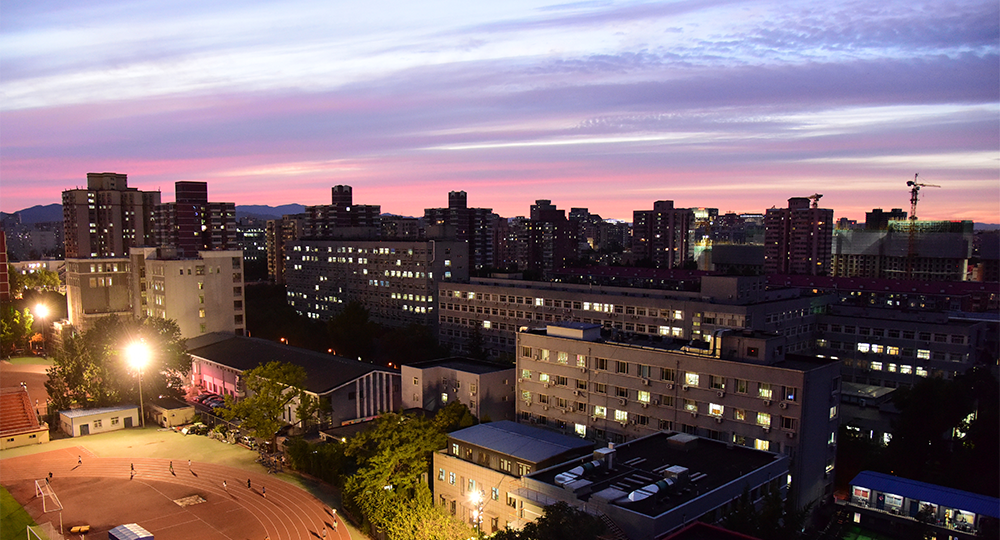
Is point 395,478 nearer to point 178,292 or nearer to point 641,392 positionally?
point 641,392

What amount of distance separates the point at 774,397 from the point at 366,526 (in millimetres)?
25508

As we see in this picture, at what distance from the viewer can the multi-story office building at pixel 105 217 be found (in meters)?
146

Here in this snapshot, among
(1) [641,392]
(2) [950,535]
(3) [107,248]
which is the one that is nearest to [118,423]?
(1) [641,392]

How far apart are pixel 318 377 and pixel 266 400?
9.29m

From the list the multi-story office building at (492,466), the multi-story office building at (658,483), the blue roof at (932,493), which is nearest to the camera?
the multi-story office building at (658,483)

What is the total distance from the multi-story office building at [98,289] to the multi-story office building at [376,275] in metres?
35.2

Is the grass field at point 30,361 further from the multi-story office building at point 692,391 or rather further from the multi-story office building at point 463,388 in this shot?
the multi-story office building at point 692,391

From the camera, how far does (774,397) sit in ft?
121

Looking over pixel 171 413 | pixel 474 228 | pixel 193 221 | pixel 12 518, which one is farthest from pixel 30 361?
pixel 474 228

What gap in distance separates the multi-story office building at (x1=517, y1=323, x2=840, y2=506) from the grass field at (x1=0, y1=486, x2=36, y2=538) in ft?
107

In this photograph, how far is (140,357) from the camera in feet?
190

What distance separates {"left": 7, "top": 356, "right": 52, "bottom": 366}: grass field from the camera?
276 feet

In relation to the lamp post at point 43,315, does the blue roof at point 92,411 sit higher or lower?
lower

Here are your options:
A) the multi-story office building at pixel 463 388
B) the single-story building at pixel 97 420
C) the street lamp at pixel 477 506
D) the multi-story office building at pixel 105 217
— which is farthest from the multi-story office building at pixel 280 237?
the street lamp at pixel 477 506
